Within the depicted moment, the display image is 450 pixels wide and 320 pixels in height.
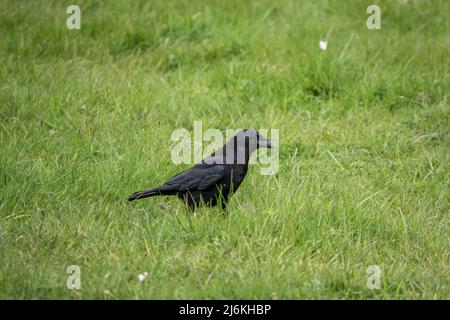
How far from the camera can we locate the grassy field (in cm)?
385

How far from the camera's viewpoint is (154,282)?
3.71 m

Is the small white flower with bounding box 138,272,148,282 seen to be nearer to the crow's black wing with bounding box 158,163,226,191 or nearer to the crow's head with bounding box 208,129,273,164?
the crow's black wing with bounding box 158,163,226,191

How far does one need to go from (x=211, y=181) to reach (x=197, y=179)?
3.9 inches

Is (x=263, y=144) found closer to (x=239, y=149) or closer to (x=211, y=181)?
(x=239, y=149)

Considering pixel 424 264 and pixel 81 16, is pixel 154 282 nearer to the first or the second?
pixel 424 264

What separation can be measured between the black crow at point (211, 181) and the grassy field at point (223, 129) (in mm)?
127

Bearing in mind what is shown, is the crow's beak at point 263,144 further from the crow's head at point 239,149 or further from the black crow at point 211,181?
the black crow at point 211,181

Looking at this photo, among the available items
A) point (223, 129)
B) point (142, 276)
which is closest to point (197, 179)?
point (142, 276)

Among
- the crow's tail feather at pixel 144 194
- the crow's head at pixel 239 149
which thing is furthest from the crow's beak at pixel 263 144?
the crow's tail feather at pixel 144 194

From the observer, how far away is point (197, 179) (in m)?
4.50

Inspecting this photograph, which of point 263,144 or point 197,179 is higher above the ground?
point 263,144

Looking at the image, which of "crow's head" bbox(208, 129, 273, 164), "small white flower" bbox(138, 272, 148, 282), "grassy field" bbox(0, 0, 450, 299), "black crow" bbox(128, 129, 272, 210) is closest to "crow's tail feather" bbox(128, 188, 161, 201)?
"black crow" bbox(128, 129, 272, 210)

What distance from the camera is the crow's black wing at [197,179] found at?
4.46 meters

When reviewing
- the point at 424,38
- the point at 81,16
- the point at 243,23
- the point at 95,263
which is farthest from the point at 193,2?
the point at 95,263
